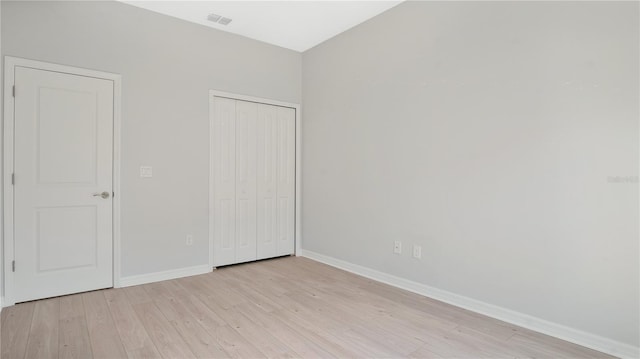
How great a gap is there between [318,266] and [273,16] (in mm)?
2900

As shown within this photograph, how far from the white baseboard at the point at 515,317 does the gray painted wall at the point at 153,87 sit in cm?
210

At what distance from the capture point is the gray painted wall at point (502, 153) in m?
2.12

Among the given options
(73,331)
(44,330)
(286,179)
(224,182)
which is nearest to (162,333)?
(73,331)

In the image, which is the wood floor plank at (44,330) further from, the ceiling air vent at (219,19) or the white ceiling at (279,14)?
the ceiling air vent at (219,19)

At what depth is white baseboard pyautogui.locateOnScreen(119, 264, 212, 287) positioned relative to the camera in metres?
3.34

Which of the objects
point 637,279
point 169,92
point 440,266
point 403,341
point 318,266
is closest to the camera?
point 637,279

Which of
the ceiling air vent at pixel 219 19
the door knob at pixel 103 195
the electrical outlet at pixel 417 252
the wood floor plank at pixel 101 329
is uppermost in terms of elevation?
the ceiling air vent at pixel 219 19

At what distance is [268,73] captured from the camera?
14.3 ft

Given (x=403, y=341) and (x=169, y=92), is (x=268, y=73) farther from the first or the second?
(x=403, y=341)

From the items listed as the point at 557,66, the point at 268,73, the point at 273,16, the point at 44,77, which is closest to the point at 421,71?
the point at 557,66

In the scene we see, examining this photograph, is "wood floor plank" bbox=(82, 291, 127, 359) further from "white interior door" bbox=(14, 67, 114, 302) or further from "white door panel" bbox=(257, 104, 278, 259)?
"white door panel" bbox=(257, 104, 278, 259)

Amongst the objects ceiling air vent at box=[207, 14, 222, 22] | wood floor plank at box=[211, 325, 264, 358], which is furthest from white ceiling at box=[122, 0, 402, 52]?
wood floor plank at box=[211, 325, 264, 358]

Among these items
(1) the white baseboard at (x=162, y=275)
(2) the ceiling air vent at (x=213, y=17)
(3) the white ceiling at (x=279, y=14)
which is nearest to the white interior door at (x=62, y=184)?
(1) the white baseboard at (x=162, y=275)

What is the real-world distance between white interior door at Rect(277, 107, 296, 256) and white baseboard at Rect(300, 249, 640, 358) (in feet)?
3.86
